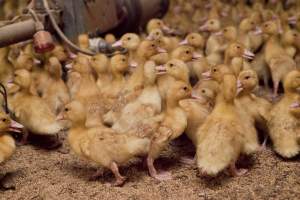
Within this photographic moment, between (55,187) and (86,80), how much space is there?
0.90 metres

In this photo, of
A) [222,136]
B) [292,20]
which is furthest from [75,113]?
[292,20]

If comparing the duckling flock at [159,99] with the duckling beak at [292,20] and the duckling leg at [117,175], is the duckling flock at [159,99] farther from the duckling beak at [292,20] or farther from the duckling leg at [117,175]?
the duckling beak at [292,20]

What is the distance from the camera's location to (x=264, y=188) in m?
2.63

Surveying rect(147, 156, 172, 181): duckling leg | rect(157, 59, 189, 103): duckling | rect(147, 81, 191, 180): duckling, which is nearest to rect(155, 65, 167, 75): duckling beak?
rect(157, 59, 189, 103): duckling

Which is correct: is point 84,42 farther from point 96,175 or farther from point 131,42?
point 96,175

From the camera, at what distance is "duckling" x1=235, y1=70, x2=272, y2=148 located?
3035 millimetres

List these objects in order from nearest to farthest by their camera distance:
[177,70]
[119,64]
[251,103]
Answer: [251,103], [177,70], [119,64]

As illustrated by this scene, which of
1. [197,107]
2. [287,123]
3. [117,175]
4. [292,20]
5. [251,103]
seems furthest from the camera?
[292,20]

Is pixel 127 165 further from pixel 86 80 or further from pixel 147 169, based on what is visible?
pixel 86 80

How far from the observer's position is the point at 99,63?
3.64 metres

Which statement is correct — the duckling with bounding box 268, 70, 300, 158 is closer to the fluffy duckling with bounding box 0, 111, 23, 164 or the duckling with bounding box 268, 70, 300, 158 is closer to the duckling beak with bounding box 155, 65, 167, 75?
the duckling beak with bounding box 155, 65, 167, 75

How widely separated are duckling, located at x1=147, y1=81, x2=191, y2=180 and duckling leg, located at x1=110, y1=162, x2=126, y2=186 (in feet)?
0.56

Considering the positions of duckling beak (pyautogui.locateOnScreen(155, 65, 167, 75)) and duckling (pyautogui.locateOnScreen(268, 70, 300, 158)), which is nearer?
duckling (pyautogui.locateOnScreen(268, 70, 300, 158))

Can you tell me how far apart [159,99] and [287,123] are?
79 cm
